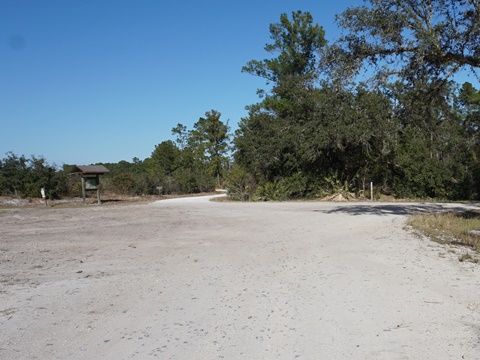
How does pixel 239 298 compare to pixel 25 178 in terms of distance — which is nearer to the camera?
pixel 239 298

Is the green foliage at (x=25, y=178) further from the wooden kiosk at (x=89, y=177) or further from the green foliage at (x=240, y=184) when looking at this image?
the green foliage at (x=240, y=184)

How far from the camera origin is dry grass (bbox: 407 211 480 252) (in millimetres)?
9750

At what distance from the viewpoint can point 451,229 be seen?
38.1ft

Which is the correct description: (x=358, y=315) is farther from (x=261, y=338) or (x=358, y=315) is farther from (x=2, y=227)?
(x=2, y=227)

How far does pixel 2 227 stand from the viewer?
1453cm

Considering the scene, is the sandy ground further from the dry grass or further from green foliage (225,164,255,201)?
green foliage (225,164,255,201)

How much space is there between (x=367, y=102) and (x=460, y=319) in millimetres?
13146

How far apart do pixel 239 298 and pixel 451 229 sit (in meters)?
8.23

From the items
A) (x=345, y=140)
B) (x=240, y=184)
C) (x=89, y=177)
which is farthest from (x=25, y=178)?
(x=345, y=140)

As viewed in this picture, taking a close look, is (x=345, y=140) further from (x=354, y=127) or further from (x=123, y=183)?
(x=123, y=183)

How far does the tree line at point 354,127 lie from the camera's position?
1393 centimetres

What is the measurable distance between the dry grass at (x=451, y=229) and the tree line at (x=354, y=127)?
4.41 meters

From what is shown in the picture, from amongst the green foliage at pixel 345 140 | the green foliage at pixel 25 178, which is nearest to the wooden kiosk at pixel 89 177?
the green foliage at pixel 25 178

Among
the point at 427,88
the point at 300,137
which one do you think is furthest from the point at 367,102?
the point at 300,137
